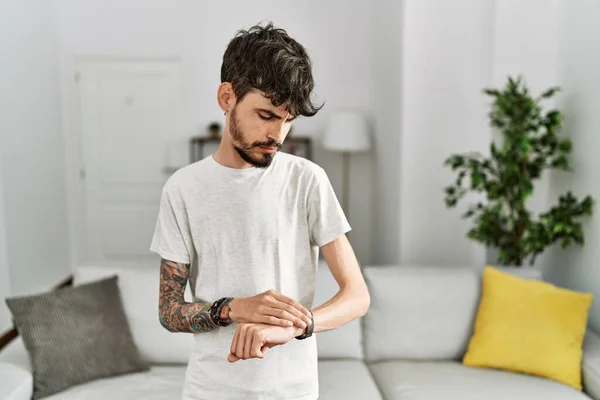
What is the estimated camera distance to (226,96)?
105 cm

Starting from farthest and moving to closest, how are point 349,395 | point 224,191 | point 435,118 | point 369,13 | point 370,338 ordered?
point 369,13 < point 435,118 < point 370,338 < point 349,395 < point 224,191

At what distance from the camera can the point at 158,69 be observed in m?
5.48

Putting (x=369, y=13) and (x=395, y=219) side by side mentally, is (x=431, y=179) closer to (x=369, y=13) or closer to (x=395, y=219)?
(x=395, y=219)

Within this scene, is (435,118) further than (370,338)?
Yes

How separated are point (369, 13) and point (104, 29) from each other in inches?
94.9

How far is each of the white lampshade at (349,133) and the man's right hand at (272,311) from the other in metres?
4.02

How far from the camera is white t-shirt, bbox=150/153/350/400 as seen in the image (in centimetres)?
110

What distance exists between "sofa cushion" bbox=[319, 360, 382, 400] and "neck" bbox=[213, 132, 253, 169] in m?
1.47

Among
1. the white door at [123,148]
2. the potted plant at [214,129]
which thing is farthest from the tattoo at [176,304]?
the white door at [123,148]

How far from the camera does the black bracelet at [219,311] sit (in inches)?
40.9

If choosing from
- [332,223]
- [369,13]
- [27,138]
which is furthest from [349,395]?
[369,13]

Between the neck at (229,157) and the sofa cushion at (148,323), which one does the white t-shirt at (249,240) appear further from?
the sofa cushion at (148,323)

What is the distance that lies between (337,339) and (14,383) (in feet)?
4.29

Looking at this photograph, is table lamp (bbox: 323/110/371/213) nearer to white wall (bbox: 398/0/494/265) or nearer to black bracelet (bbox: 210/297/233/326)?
white wall (bbox: 398/0/494/265)
